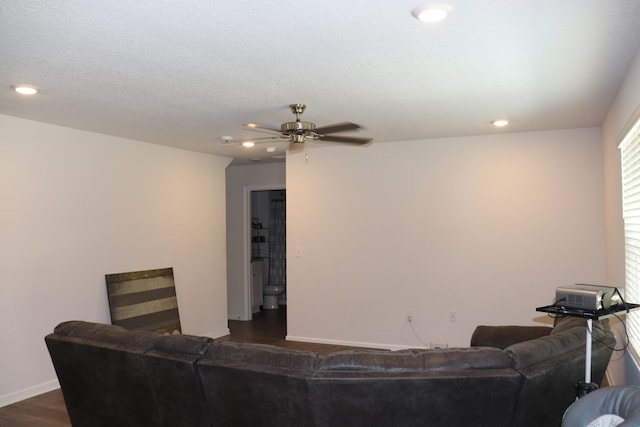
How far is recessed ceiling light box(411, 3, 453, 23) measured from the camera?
222 centimetres

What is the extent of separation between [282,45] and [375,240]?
3.74 m

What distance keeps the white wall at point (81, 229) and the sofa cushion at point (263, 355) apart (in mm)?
2687

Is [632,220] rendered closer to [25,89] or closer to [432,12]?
[432,12]

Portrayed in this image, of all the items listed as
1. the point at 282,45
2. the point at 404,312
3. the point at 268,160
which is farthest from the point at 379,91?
the point at 268,160

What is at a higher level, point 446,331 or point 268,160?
point 268,160

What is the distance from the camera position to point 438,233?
229 inches

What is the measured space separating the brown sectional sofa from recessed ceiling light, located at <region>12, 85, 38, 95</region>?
5.83ft

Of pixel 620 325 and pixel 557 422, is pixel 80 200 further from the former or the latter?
pixel 620 325

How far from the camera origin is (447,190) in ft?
19.0

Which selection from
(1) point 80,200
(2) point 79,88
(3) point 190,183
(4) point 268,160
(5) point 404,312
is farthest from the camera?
(4) point 268,160

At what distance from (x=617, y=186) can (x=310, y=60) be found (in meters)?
2.69

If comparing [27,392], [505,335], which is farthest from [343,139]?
[27,392]

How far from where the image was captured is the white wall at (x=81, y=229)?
4406 mm

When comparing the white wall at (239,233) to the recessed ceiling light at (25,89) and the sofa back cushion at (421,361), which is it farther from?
the sofa back cushion at (421,361)
